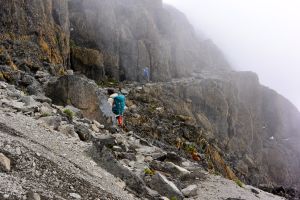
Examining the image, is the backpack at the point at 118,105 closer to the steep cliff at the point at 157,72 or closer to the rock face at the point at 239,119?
the steep cliff at the point at 157,72

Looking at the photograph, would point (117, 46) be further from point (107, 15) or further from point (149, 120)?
point (149, 120)

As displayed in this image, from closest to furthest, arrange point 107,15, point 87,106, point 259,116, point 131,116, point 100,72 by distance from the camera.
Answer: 1. point 87,106
2. point 131,116
3. point 100,72
4. point 107,15
5. point 259,116

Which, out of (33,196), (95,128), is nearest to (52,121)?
(95,128)

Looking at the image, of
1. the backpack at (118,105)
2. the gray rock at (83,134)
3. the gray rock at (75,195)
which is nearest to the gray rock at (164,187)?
the gray rock at (83,134)

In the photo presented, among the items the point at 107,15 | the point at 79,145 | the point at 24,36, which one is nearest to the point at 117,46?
the point at 107,15

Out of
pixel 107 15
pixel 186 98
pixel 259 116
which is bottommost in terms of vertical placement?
pixel 259 116

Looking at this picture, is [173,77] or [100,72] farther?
[173,77]

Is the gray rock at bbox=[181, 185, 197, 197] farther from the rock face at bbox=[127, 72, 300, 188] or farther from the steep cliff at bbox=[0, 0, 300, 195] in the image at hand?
the rock face at bbox=[127, 72, 300, 188]

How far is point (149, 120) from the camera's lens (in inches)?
1753

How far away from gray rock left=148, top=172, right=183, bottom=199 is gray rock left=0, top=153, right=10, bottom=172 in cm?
640

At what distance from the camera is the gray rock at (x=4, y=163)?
34.7 ft

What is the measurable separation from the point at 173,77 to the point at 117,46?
52.3 ft

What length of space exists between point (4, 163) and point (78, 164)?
354cm

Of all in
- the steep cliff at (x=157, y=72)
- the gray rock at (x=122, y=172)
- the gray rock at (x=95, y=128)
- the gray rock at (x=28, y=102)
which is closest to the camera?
the gray rock at (x=122, y=172)
